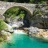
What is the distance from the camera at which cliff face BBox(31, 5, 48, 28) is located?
133ft

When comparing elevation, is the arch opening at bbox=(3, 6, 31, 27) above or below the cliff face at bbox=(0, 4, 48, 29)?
below

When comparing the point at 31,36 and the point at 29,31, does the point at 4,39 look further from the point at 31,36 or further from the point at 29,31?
the point at 29,31

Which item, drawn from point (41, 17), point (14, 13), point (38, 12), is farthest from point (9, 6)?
point (14, 13)

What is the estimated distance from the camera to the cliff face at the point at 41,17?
133 ft

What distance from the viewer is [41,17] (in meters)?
40.8

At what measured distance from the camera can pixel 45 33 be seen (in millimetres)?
36000

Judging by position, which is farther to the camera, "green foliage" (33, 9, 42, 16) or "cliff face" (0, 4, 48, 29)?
"green foliage" (33, 9, 42, 16)

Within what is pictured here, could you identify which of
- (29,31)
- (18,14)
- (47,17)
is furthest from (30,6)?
(18,14)

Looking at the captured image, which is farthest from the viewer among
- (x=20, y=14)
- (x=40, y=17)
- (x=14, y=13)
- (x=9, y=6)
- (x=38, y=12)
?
(x=14, y=13)

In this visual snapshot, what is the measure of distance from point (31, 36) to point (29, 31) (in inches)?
115

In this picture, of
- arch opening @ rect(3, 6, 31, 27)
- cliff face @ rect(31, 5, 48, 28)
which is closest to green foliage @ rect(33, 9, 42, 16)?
cliff face @ rect(31, 5, 48, 28)

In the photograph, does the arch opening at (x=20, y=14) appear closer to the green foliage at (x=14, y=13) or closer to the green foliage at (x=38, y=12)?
the green foliage at (x=14, y=13)

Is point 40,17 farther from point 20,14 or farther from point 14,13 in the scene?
point 14,13

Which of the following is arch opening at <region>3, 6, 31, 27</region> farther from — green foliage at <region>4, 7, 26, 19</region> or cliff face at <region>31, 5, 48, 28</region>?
cliff face at <region>31, 5, 48, 28</region>
